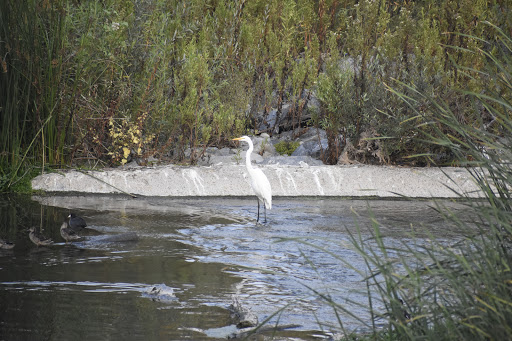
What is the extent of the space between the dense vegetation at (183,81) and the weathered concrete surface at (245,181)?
1.53 ft

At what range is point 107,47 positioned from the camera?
9.39 metres

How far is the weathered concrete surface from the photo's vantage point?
850 cm

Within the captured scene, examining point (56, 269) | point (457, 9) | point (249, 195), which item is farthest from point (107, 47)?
point (457, 9)

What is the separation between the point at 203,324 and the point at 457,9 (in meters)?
9.58

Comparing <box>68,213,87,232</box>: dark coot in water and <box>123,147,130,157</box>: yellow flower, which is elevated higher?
<box>123,147,130,157</box>: yellow flower

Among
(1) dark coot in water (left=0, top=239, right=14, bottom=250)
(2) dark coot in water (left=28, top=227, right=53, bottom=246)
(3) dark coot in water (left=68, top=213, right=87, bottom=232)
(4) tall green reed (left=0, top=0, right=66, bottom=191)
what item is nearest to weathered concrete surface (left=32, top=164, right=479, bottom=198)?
(4) tall green reed (left=0, top=0, right=66, bottom=191)

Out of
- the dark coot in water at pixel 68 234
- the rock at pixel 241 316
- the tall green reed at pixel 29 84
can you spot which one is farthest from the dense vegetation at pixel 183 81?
the rock at pixel 241 316

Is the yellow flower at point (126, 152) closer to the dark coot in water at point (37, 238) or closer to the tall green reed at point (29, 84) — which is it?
the tall green reed at point (29, 84)

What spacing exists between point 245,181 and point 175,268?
12.5 ft

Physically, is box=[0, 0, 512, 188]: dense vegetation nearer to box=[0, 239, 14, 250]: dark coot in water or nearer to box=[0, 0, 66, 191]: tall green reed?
box=[0, 0, 66, 191]: tall green reed

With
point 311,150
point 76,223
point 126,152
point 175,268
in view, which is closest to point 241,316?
point 175,268

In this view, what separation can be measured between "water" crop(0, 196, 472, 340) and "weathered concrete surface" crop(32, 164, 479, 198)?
210mm

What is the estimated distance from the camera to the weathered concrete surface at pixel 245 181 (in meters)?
8.50

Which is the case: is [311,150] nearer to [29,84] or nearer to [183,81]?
[183,81]
